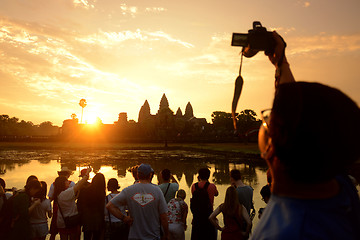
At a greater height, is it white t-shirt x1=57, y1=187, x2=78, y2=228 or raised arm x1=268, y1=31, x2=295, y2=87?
raised arm x1=268, y1=31, x2=295, y2=87

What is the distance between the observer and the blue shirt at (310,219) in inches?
33.9

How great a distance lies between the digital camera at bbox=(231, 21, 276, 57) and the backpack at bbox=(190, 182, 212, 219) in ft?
13.3

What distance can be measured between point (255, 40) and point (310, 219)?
0.90 m

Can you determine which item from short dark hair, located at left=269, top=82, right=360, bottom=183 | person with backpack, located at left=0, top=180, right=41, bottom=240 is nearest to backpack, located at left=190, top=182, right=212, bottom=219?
person with backpack, located at left=0, top=180, right=41, bottom=240

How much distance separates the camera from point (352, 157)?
3.05ft

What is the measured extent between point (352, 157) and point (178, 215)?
13.8 ft

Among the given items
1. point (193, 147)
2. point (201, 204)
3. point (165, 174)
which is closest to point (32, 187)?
point (165, 174)

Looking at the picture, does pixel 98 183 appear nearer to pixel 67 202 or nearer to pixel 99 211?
pixel 99 211

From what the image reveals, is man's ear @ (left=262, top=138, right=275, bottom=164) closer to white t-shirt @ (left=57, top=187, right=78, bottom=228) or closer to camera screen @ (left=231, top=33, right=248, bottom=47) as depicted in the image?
camera screen @ (left=231, top=33, right=248, bottom=47)

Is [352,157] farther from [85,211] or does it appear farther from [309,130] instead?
[85,211]

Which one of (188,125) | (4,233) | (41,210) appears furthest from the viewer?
(188,125)

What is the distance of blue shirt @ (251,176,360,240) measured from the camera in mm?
860

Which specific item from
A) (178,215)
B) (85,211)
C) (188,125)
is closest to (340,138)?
(178,215)

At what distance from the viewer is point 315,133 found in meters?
0.89
